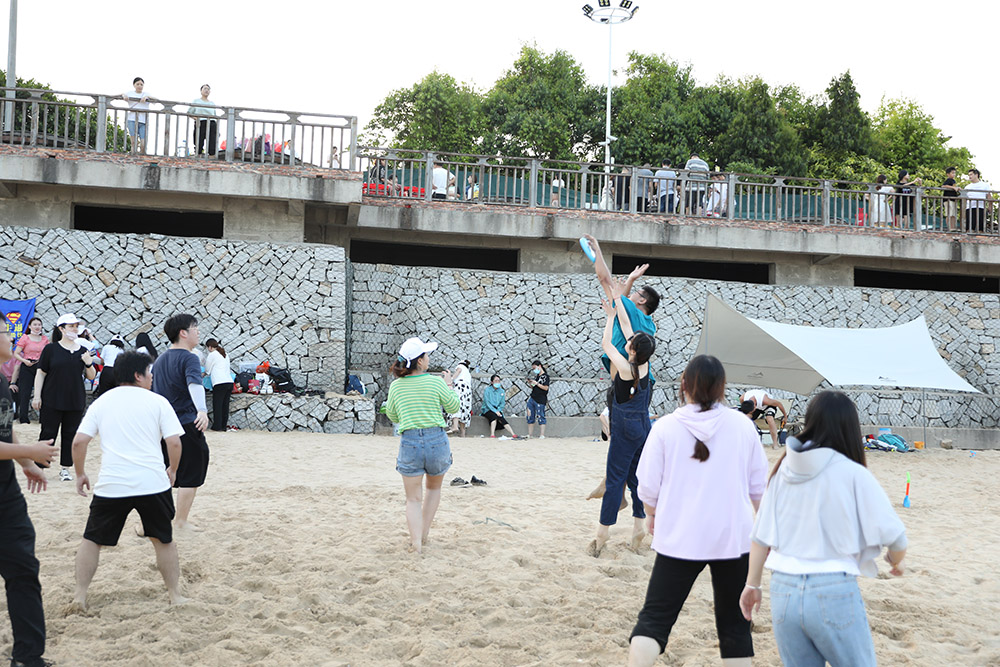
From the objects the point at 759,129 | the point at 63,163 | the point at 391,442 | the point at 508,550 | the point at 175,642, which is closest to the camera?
the point at 175,642

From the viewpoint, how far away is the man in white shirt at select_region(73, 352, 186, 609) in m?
4.17

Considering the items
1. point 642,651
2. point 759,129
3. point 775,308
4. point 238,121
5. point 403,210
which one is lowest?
point 642,651

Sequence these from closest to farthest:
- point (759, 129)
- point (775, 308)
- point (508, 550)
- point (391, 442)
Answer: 1. point (508, 550)
2. point (391, 442)
3. point (775, 308)
4. point (759, 129)

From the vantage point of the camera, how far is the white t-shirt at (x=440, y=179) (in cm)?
1752

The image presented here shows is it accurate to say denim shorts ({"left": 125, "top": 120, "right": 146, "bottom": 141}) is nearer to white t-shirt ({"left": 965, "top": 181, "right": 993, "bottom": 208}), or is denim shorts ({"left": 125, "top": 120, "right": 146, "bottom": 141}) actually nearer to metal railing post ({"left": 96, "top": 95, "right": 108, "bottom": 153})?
metal railing post ({"left": 96, "top": 95, "right": 108, "bottom": 153})

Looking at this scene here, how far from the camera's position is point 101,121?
1450cm

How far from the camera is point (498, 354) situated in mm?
17312

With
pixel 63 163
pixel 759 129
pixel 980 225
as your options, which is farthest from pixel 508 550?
pixel 759 129

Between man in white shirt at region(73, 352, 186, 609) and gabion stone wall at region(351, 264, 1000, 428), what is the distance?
1211cm

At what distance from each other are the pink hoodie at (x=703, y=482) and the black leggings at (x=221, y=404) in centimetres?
1038

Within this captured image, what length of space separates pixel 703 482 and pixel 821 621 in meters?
0.75

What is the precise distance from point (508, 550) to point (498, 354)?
1146cm

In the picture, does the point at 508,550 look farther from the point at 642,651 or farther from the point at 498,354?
the point at 498,354

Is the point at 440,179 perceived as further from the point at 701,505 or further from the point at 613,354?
the point at 701,505
